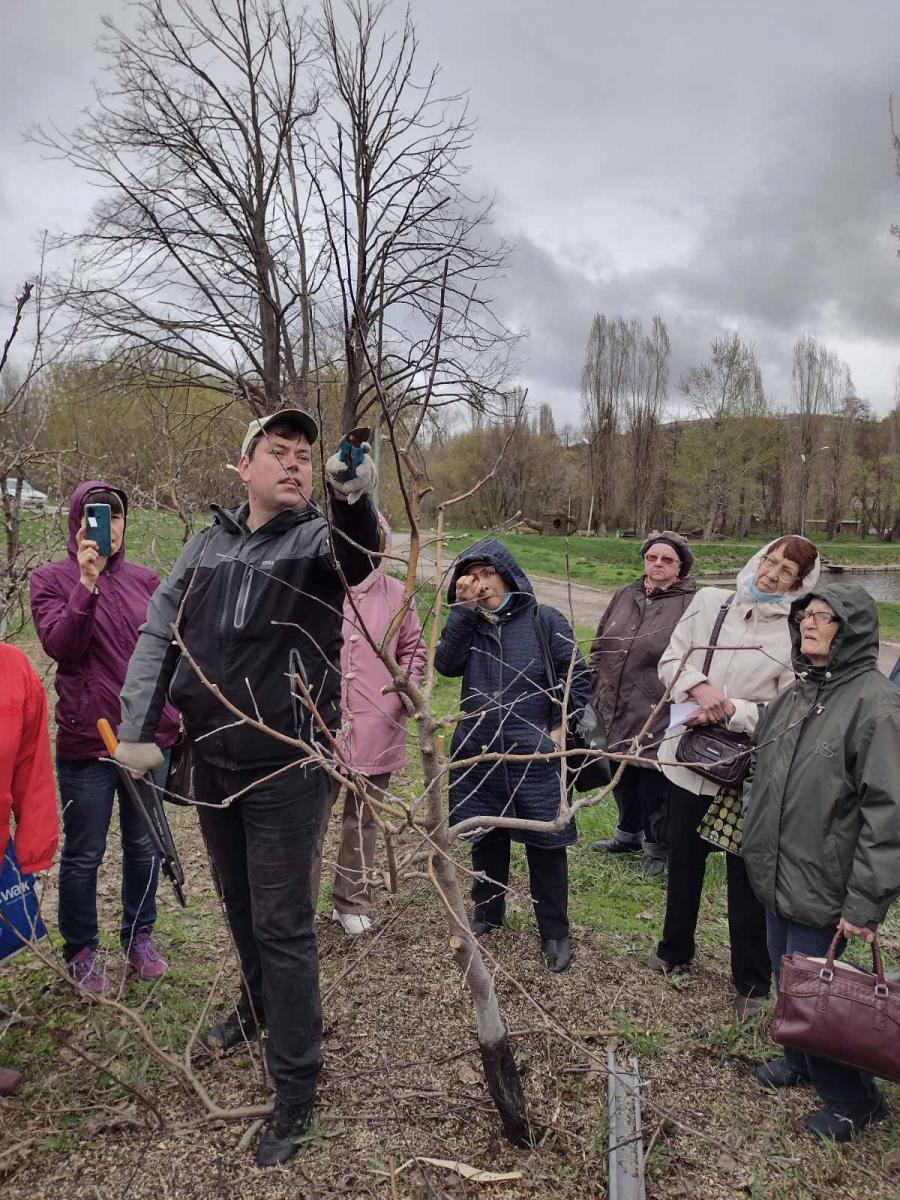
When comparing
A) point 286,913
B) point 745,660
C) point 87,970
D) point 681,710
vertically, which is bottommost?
point 87,970

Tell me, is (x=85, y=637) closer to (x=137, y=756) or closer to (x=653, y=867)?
(x=137, y=756)

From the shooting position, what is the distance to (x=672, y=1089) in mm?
2420

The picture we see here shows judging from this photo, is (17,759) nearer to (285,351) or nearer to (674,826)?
(674,826)

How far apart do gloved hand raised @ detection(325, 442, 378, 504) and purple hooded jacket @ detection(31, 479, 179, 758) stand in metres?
1.40

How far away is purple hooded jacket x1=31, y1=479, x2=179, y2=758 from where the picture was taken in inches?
109

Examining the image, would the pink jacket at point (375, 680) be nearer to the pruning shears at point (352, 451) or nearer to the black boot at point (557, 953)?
the black boot at point (557, 953)

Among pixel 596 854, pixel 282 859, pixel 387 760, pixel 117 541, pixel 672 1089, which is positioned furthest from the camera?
pixel 596 854

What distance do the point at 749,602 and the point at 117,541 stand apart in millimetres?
2602

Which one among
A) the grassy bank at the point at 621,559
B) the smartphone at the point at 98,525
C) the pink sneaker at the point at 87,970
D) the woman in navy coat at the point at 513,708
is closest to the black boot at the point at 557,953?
the woman in navy coat at the point at 513,708

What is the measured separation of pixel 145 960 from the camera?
9.89 feet

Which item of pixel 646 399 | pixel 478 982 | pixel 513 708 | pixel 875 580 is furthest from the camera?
pixel 646 399

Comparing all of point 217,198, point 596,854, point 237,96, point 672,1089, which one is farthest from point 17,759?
point 237,96

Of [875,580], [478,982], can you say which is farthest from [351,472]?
[875,580]

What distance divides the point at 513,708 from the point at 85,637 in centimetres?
173
